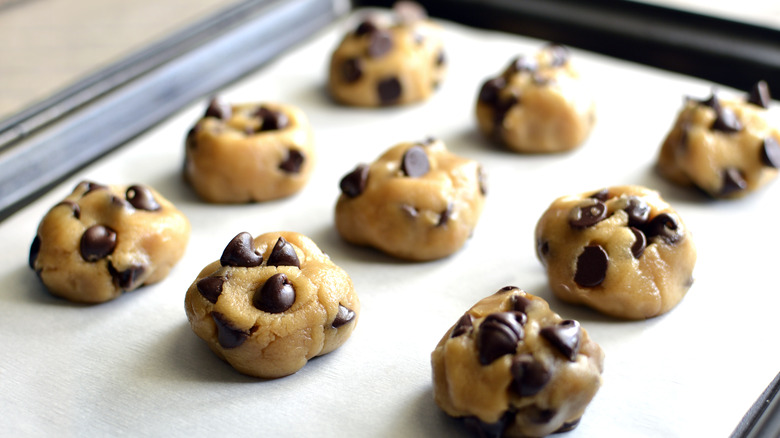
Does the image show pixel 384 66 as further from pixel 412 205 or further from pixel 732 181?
pixel 732 181

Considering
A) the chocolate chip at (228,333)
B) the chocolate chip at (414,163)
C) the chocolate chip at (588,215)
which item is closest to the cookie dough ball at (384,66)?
the chocolate chip at (414,163)

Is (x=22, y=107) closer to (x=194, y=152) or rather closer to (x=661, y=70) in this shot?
(x=194, y=152)

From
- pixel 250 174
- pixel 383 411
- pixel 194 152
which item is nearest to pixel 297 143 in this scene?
pixel 250 174

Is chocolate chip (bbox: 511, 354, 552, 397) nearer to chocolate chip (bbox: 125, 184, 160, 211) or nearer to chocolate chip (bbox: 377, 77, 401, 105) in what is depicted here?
chocolate chip (bbox: 125, 184, 160, 211)

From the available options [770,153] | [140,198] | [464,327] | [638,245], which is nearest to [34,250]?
[140,198]

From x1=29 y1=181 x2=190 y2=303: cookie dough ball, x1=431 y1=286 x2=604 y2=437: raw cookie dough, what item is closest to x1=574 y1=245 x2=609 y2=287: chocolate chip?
x1=431 y1=286 x2=604 y2=437: raw cookie dough

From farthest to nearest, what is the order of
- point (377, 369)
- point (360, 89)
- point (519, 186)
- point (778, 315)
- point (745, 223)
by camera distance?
1. point (360, 89)
2. point (519, 186)
3. point (745, 223)
4. point (778, 315)
5. point (377, 369)

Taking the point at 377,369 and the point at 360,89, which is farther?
the point at 360,89

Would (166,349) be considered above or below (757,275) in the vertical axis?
below
